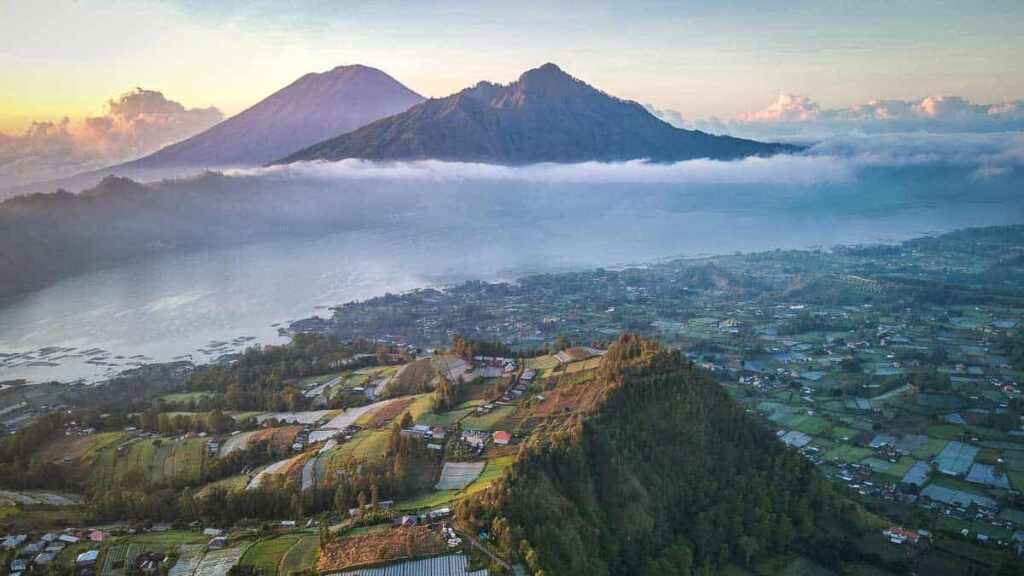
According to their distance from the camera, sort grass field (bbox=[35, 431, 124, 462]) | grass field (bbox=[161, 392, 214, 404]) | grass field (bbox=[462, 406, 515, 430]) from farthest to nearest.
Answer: grass field (bbox=[161, 392, 214, 404]) → grass field (bbox=[35, 431, 124, 462]) → grass field (bbox=[462, 406, 515, 430])

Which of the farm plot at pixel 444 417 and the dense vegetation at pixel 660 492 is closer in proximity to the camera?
the dense vegetation at pixel 660 492

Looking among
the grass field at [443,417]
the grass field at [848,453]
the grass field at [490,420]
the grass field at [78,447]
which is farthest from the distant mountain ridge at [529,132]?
the grass field at [848,453]

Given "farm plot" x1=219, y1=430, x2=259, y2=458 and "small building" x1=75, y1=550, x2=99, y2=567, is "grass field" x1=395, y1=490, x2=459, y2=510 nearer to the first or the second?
"small building" x1=75, y1=550, x2=99, y2=567

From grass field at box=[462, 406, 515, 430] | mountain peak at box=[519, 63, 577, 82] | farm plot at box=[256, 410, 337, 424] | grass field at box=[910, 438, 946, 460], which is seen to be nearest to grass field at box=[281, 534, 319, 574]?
grass field at box=[462, 406, 515, 430]

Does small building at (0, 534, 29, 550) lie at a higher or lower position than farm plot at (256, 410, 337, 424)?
higher

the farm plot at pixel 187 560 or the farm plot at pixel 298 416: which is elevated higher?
the farm plot at pixel 187 560

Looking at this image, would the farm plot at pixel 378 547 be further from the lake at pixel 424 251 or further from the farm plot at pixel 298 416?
the lake at pixel 424 251

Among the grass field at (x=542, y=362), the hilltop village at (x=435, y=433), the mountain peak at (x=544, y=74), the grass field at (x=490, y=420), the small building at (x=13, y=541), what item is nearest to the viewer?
the small building at (x=13, y=541)

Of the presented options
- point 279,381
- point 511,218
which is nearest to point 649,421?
point 279,381

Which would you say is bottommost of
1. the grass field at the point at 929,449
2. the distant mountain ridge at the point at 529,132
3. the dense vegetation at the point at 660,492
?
the grass field at the point at 929,449
